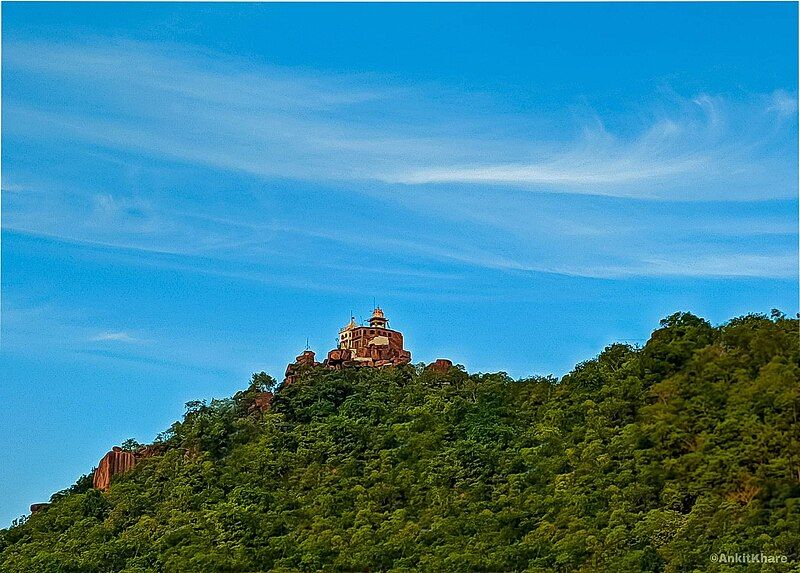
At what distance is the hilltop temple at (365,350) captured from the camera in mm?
58625

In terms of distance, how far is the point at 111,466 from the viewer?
54656 millimetres

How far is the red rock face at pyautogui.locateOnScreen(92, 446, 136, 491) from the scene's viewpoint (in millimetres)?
54531

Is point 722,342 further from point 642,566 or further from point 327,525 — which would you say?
point 327,525

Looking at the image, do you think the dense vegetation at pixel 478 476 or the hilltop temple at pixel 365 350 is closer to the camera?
the dense vegetation at pixel 478 476

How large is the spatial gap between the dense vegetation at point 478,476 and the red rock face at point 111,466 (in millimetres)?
818

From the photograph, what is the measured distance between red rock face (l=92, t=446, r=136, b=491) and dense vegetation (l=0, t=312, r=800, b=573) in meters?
0.82

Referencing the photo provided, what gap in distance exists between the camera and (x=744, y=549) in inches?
1378

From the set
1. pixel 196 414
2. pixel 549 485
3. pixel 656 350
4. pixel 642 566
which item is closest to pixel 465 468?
pixel 549 485

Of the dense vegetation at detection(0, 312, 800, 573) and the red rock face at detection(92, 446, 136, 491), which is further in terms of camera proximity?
the red rock face at detection(92, 446, 136, 491)

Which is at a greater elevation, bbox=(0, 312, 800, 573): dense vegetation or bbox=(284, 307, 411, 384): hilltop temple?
bbox=(284, 307, 411, 384): hilltop temple

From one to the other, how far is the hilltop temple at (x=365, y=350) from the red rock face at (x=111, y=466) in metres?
6.95

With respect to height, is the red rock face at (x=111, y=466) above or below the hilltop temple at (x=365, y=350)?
below

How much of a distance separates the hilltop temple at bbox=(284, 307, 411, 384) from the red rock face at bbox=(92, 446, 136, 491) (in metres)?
6.95

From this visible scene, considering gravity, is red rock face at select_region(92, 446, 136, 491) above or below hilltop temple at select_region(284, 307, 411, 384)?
below
